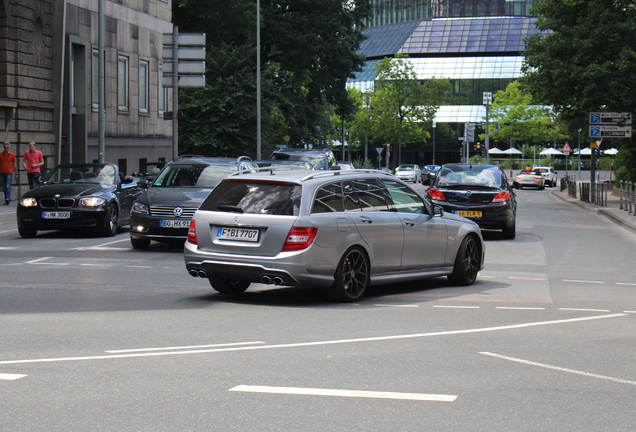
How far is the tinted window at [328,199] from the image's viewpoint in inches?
424

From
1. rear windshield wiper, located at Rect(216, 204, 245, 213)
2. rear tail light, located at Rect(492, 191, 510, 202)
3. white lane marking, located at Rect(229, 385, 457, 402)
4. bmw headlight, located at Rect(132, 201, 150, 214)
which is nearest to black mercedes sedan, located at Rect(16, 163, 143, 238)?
bmw headlight, located at Rect(132, 201, 150, 214)

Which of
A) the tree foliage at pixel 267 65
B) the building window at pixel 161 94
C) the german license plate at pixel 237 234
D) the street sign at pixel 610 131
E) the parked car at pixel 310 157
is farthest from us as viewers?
the tree foliage at pixel 267 65

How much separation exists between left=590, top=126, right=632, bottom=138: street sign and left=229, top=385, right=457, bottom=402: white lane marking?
33.5 meters

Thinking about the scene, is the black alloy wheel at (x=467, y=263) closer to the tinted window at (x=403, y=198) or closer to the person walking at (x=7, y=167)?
the tinted window at (x=403, y=198)

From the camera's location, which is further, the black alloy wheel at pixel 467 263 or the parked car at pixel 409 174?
the parked car at pixel 409 174

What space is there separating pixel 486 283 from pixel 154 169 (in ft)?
55.0

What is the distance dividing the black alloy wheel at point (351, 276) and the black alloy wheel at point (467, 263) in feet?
6.93

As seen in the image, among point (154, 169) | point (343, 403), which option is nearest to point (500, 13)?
point (154, 169)

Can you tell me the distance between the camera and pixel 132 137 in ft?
135

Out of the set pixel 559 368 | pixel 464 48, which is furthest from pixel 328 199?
pixel 464 48

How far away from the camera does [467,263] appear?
43.1 feet

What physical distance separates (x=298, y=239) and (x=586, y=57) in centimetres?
3079

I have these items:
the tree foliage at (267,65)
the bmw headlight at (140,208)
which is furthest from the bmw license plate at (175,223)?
the tree foliage at (267,65)

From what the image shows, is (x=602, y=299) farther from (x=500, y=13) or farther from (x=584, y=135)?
(x=500, y=13)
